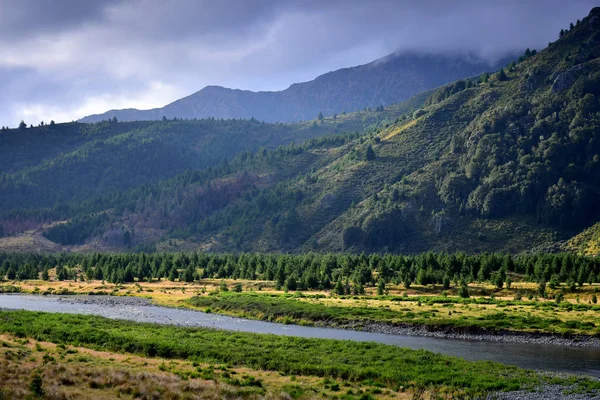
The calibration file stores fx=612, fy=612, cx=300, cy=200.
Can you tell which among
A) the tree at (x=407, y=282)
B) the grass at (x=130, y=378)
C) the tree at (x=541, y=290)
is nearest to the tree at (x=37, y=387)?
the grass at (x=130, y=378)

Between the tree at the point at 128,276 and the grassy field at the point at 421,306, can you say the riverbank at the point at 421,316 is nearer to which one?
the grassy field at the point at 421,306

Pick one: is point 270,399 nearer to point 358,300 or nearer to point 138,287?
point 358,300

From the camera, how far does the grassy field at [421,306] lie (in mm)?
80875

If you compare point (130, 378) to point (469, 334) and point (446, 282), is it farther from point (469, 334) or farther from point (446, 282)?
point (446, 282)

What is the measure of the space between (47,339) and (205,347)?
17.5 m

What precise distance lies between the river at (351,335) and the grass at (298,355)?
6852 millimetres

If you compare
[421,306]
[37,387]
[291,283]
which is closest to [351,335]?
[421,306]

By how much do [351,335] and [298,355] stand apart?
70.8ft

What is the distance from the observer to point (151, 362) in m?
54.8

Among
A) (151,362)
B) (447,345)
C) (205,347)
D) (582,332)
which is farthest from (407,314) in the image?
(151,362)

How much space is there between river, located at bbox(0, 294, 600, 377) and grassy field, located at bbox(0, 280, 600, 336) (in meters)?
5.46

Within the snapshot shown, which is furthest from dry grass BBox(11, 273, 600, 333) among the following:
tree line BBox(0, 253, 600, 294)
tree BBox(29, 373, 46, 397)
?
tree BBox(29, 373, 46, 397)

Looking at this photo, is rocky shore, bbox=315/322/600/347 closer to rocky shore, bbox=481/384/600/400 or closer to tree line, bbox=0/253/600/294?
rocky shore, bbox=481/384/600/400

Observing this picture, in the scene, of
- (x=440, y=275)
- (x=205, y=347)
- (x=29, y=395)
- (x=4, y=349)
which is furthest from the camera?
(x=440, y=275)
